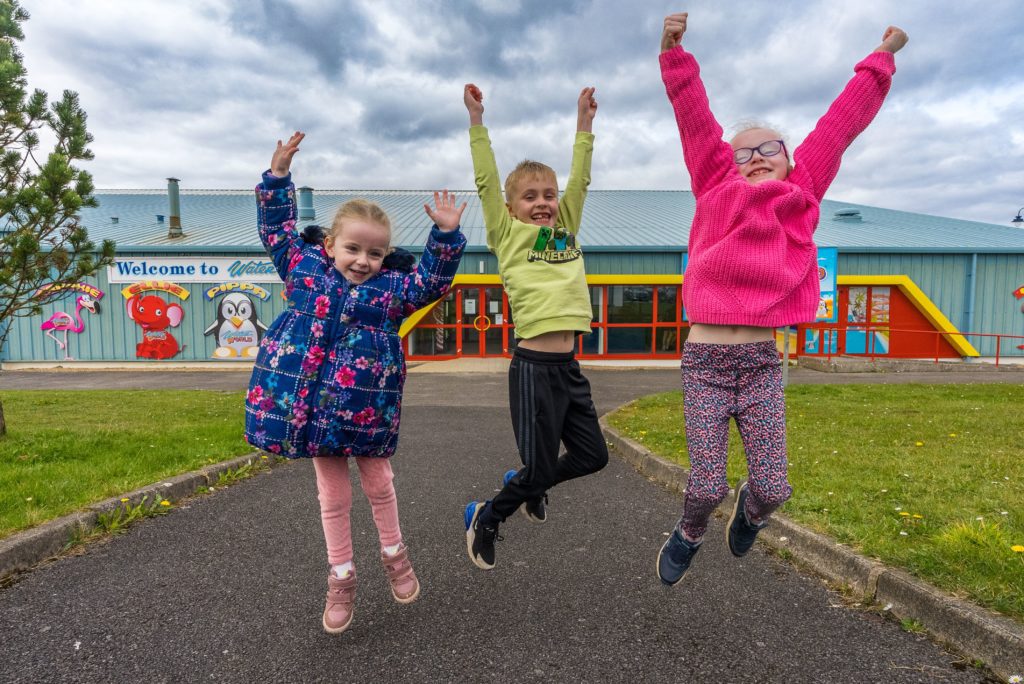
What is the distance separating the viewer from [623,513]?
403cm

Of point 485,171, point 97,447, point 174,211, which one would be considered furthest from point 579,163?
point 174,211

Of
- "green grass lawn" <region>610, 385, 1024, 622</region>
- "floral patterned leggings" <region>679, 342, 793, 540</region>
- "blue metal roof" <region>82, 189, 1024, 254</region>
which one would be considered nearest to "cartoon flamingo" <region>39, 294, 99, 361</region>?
"blue metal roof" <region>82, 189, 1024, 254</region>

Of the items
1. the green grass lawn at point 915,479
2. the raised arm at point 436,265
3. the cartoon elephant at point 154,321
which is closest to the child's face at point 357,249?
the raised arm at point 436,265

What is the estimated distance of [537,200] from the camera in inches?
112

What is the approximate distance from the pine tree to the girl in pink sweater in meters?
5.04

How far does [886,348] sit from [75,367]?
2406cm

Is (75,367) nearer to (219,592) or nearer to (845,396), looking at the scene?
(219,592)

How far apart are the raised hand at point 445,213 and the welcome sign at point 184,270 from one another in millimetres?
16793

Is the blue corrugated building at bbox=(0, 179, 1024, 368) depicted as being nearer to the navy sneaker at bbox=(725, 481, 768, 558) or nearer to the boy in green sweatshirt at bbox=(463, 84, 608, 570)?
the boy in green sweatshirt at bbox=(463, 84, 608, 570)

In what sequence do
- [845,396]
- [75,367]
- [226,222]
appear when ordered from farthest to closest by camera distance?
[226,222] → [75,367] → [845,396]

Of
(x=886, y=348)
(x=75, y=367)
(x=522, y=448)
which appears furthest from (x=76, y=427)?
(x=886, y=348)

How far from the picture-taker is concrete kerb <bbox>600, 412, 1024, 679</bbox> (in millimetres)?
2156

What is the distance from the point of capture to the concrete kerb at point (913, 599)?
7.07 feet

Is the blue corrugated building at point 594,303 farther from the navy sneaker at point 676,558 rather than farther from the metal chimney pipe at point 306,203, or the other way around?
the navy sneaker at point 676,558
